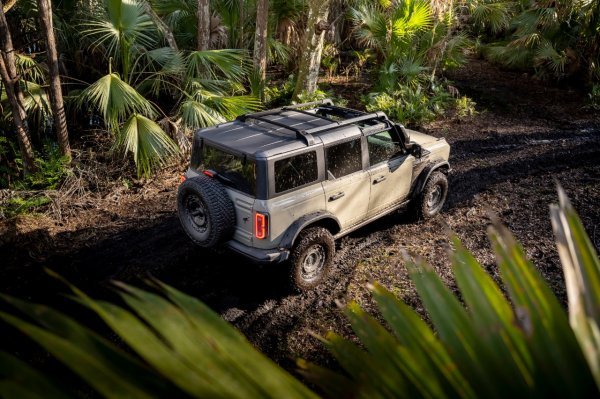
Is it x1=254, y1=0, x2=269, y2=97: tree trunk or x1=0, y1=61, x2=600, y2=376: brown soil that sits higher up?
x1=254, y1=0, x2=269, y2=97: tree trunk

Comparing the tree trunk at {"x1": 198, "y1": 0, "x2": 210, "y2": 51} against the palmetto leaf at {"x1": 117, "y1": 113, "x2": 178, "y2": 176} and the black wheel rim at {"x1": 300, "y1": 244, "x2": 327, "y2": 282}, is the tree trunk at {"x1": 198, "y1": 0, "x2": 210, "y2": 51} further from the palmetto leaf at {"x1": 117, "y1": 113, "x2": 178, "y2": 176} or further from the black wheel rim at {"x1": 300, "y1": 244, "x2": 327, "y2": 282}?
the black wheel rim at {"x1": 300, "y1": 244, "x2": 327, "y2": 282}

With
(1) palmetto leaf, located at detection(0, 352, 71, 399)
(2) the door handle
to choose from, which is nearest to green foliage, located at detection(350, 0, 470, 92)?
(2) the door handle

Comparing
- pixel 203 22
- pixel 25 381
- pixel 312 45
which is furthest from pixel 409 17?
pixel 25 381

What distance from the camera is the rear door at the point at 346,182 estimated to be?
496 cm

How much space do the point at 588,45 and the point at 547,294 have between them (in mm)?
13408

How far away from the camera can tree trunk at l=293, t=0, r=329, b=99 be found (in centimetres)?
951

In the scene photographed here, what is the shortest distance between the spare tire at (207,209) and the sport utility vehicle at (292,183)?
1 centimetres

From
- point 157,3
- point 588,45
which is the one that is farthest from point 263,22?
point 588,45

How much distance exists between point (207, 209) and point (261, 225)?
576 millimetres

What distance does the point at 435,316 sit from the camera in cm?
130

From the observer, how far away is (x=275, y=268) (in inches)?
212

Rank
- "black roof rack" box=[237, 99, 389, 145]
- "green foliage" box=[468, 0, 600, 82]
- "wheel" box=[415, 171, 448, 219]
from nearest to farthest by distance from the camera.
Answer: "black roof rack" box=[237, 99, 389, 145] → "wheel" box=[415, 171, 448, 219] → "green foliage" box=[468, 0, 600, 82]

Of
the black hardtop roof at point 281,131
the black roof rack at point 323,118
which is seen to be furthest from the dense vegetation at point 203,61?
the black hardtop roof at point 281,131

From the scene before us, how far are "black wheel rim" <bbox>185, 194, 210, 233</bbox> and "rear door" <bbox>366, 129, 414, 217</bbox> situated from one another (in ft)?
6.28
